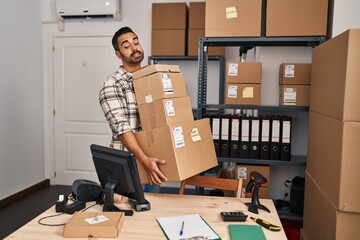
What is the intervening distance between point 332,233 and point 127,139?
116 cm

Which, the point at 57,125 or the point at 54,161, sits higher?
the point at 57,125

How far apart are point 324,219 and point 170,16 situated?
2672 mm

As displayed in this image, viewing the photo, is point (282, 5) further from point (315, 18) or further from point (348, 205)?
point (348, 205)

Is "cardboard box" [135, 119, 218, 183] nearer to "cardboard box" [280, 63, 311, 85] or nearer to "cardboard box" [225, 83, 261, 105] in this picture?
"cardboard box" [225, 83, 261, 105]

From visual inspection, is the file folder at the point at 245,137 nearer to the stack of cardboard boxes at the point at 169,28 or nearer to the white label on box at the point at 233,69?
the white label on box at the point at 233,69

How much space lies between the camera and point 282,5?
7.69ft

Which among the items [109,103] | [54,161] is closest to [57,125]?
[54,161]

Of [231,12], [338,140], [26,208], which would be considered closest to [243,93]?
[231,12]

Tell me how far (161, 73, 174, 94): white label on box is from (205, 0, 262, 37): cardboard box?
34.5 inches

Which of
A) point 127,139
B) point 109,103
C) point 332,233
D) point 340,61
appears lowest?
point 332,233

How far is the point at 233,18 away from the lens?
242 centimetres

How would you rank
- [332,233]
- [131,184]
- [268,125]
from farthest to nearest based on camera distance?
[268,125] < [332,233] < [131,184]

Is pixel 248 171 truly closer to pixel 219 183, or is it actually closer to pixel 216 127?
pixel 216 127

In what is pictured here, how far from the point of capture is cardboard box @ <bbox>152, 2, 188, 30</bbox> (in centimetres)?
349
